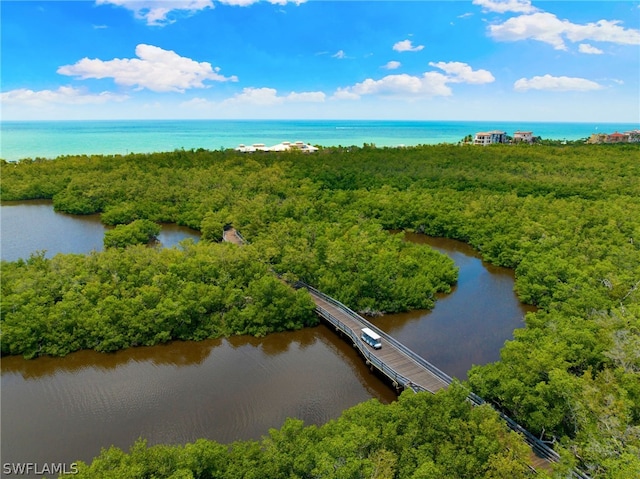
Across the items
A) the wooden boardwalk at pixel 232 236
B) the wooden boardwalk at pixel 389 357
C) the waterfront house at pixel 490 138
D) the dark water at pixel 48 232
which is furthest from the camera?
the waterfront house at pixel 490 138

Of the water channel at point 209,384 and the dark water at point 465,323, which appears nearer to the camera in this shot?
the water channel at point 209,384

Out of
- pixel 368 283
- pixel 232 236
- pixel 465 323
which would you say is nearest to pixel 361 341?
pixel 368 283

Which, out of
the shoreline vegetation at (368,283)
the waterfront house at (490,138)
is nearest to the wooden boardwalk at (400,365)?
the shoreline vegetation at (368,283)

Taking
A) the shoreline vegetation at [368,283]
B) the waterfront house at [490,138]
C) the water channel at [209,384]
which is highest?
the waterfront house at [490,138]

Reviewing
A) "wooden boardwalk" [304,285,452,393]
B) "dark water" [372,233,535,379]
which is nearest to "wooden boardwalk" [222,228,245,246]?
"wooden boardwalk" [304,285,452,393]

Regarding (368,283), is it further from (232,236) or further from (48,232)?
(48,232)

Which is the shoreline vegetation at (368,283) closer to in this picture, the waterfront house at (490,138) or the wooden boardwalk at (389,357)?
the wooden boardwalk at (389,357)
